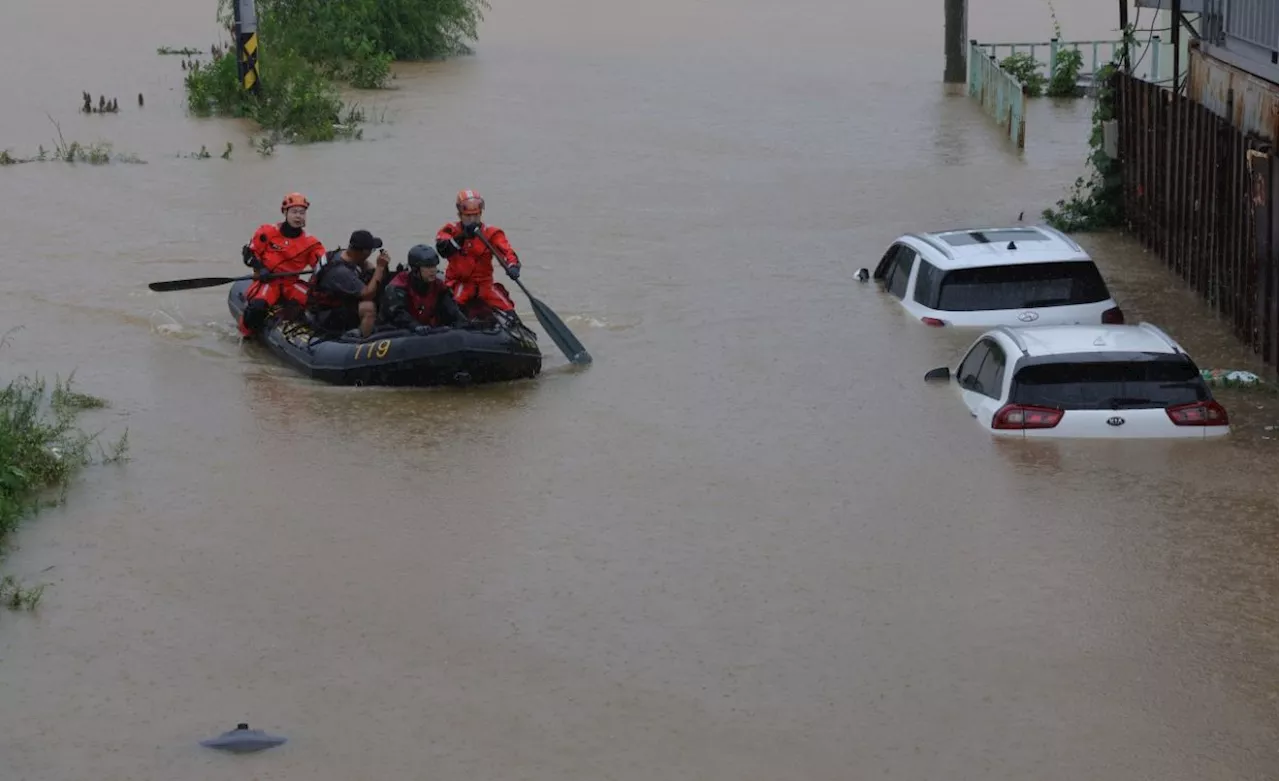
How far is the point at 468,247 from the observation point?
18.5 metres

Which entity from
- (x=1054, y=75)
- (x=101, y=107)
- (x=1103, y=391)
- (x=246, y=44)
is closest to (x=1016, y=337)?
(x=1103, y=391)

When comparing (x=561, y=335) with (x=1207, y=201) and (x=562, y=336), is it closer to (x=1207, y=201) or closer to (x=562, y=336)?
(x=562, y=336)

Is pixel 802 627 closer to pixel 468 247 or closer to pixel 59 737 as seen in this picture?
pixel 59 737

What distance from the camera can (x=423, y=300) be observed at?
18.4 meters

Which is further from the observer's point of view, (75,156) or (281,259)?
(75,156)

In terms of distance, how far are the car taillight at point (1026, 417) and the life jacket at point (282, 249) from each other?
7.25m

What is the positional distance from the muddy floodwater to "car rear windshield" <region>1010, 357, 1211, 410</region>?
1.55 ft

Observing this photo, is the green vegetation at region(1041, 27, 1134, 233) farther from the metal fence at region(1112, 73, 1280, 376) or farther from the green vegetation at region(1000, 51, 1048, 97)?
the green vegetation at region(1000, 51, 1048, 97)

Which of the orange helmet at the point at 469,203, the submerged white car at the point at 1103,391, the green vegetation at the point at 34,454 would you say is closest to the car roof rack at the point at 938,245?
the submerged white car at the point at 1103,391

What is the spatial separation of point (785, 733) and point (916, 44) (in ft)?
122

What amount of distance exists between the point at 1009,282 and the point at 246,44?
19506 millimetres

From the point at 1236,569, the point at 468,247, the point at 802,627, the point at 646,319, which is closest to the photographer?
the point at 802,627

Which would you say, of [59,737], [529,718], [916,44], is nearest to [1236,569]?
[529,718]

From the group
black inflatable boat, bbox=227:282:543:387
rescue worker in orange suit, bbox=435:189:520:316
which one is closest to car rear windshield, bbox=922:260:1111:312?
black inflatable boat, bbox=227:282:543:387
